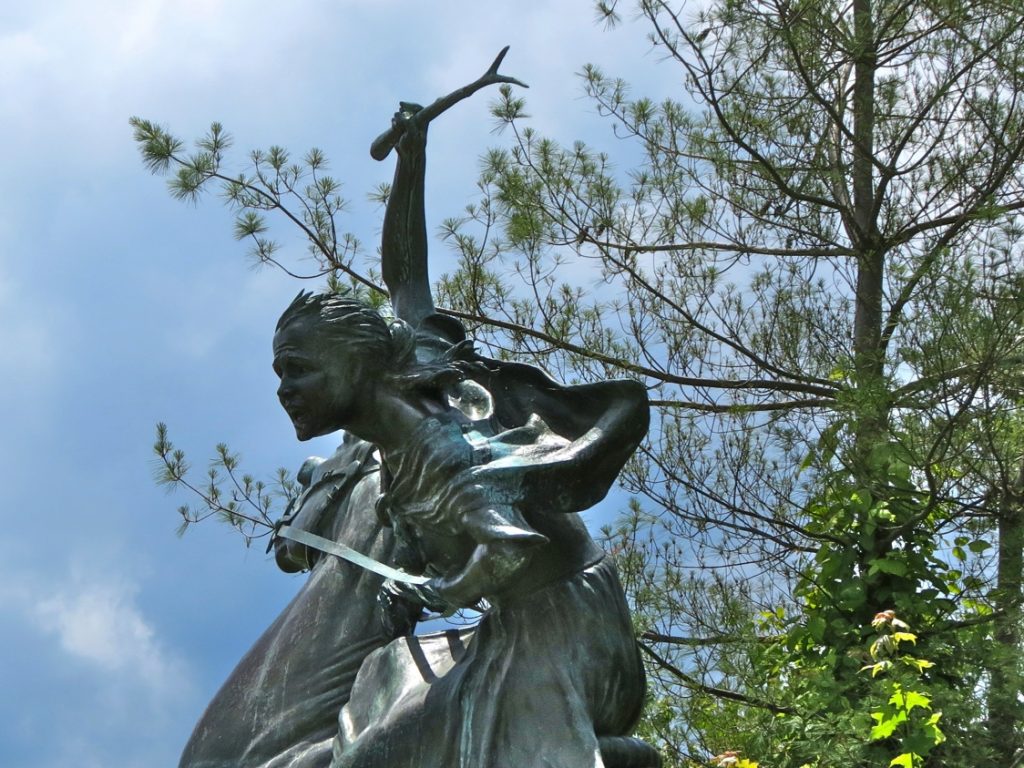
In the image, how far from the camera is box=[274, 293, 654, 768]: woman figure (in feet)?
9.91

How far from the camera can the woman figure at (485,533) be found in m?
3.02

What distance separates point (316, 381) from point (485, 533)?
0.46 meters

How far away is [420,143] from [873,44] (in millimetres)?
3863

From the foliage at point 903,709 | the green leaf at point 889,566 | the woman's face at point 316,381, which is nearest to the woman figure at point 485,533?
the woman's face at point 316,381

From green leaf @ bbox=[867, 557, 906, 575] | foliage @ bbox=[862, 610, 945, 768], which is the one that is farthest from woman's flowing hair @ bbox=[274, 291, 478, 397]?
green leaf @ bbox=[867, 557, 906, 575]

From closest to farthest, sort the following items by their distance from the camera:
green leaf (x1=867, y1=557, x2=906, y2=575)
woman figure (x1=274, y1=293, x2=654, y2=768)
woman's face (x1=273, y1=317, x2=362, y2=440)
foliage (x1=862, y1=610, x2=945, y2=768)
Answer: woman figure (x1=274, y1=293, x2=654, y2=768) → woman's face (x1=273, y1=317, x2=362, y2=440) → foliage (x1=862, y1=610, x2=945, y2=768) → green leaf (x1=867, y1=557, x2=906, y2=575)

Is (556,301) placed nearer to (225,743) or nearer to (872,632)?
(872,632)

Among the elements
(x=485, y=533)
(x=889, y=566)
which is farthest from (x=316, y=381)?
(x=889, y=566)

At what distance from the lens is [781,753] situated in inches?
258

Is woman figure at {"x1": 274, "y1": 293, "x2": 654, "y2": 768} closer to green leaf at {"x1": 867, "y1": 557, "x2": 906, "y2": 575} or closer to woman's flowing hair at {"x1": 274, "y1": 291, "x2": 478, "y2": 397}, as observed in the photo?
woman's flowing hair at {"x1": 274, "y1": 291, "x2": 478, "y2": 397}

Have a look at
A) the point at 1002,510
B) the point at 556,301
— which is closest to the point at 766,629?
the point at 1002,510

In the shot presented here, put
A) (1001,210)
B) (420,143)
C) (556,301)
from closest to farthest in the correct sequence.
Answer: (420,143), (1001,210), (556,301)

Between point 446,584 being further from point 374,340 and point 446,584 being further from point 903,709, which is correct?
point 903,709

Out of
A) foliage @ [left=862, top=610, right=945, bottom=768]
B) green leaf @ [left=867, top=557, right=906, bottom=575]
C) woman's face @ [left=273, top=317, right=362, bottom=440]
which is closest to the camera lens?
woman's face @ [left=273, top=317, right=362, bottom=440]
